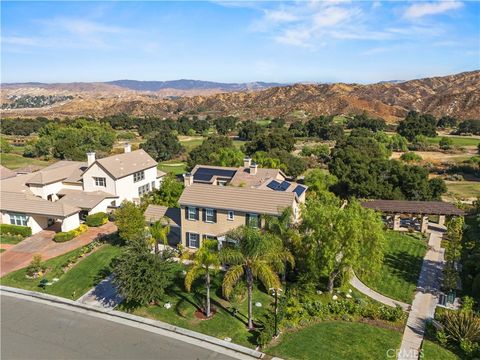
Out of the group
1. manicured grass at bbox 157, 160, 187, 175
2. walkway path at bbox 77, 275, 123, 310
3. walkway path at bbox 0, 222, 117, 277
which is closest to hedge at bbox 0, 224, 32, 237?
walkway path at bbox 0, 222, 117, 277

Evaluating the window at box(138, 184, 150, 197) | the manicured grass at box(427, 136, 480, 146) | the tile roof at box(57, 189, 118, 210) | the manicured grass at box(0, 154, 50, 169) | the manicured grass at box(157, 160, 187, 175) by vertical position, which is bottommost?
the manicured grass at box(157, 160, 187, 175)

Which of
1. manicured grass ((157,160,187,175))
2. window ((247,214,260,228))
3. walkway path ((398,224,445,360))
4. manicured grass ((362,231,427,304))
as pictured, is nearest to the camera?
walkway path ((398,224,445,360))

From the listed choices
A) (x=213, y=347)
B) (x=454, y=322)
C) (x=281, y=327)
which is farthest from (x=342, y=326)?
(x=213, y=347)

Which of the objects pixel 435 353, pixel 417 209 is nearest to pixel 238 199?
pixel 435 353

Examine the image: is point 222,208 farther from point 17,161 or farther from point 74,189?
point 17,161

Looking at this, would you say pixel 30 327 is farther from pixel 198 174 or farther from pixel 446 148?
pixel 446 148

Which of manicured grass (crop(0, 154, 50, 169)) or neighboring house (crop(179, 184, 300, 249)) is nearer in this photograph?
neighboring house (crop(179, 184, 300, 249))

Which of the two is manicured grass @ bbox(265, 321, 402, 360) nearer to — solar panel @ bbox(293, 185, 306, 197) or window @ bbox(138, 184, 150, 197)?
solar panel @ bbox(293, 185, 306, 197)

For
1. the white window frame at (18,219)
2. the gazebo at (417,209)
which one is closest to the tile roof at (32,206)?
the white window frame at (18,219)

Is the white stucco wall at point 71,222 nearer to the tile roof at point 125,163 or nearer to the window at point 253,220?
the tile roof at point 125,163
